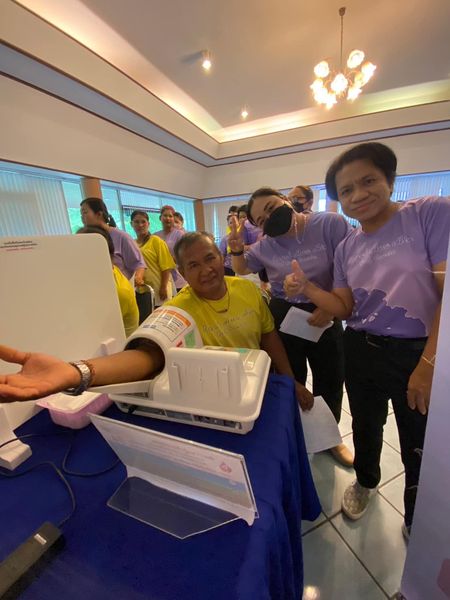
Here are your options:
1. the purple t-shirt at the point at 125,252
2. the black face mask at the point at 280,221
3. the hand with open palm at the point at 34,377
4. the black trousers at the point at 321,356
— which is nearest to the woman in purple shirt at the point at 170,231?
the purple t-shirt at the point at 125,252

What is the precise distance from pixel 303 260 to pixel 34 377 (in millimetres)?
1058

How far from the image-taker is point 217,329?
3.14 feet

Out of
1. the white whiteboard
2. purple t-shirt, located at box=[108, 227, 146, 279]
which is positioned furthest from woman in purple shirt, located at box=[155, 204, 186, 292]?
the white whiteboard

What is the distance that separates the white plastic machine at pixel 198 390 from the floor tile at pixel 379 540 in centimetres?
88

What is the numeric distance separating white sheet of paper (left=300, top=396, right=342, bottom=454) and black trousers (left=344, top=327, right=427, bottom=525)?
12 centimetres

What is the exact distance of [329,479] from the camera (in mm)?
1238

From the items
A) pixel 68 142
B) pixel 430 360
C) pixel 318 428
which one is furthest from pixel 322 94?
pixel 318 428

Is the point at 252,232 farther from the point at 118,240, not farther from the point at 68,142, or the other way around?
the point at 68,142

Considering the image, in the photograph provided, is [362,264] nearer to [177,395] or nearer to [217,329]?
[217,329]

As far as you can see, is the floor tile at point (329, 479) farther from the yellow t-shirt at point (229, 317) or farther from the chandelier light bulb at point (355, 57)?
the chandelier light bulb at point (355, 57)

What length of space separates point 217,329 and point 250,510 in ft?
1.97

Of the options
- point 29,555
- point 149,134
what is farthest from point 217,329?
point 149,134

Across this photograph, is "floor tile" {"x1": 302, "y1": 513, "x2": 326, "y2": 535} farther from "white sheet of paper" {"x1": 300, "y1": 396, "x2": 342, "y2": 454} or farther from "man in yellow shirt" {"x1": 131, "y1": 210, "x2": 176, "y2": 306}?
"man in yellow shirt" {"x1": 131, "y1": 210, "x2": 176, "y2": 306}

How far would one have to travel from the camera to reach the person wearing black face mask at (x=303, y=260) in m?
1.12
